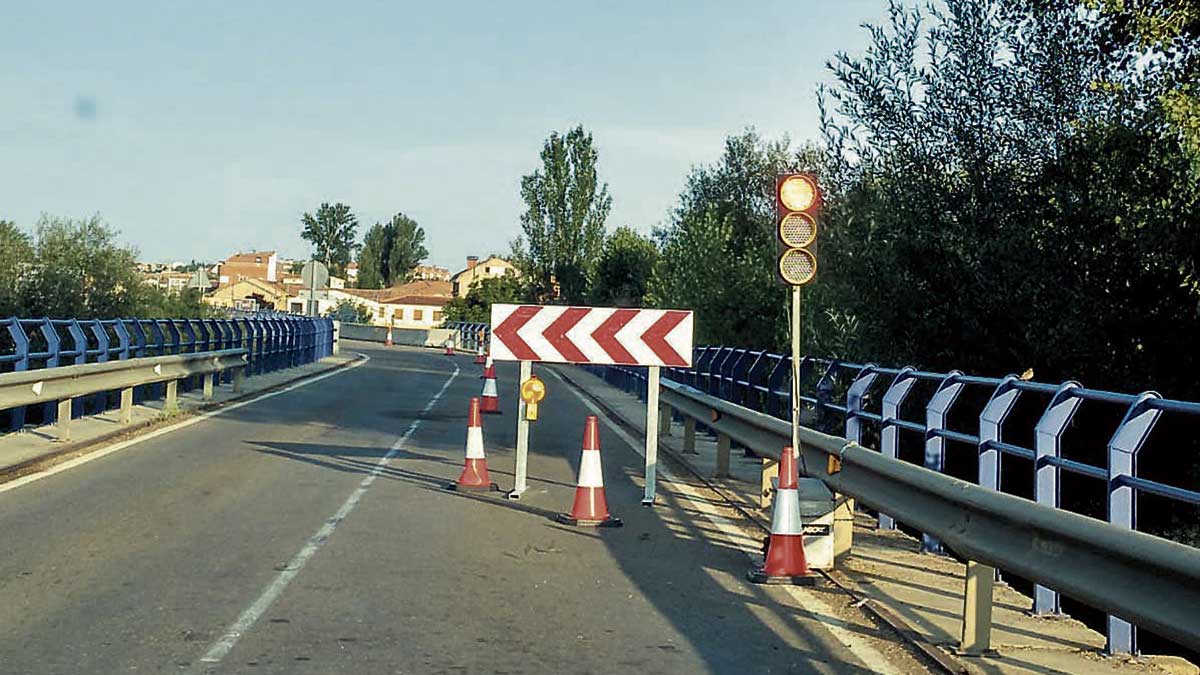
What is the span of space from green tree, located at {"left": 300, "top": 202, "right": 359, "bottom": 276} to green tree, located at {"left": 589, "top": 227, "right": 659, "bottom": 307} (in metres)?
119

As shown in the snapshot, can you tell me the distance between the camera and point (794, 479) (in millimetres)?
8914

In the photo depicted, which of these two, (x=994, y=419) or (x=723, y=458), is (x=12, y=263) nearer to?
(x=723, y=458)

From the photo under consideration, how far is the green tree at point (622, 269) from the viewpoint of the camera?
48688 millimetres

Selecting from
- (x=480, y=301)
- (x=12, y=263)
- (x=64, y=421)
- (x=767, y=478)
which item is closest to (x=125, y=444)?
(x=64, y=421)

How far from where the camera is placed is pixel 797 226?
10.4m

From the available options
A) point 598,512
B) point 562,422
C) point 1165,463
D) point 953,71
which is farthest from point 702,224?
point 598,512

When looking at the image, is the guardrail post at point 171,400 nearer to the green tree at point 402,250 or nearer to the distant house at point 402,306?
the distant house at point 402,306

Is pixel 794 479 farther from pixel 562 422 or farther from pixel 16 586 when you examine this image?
pixel 562 422

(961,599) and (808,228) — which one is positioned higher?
(808,228)

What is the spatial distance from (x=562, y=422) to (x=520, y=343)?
10138 millimetres

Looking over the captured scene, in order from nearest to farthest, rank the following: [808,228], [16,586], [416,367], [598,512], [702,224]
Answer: [16,586]
[808,228]
[598,512]
[702,224]
[416,367]

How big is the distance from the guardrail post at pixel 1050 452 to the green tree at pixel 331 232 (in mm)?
162282

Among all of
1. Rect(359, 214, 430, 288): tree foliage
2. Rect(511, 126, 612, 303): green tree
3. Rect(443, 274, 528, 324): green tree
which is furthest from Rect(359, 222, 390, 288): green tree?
Rect(511, 126, 612, 303): green tree

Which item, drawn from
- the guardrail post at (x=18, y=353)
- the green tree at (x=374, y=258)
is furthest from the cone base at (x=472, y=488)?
the green tree at (x=374, y=258)
